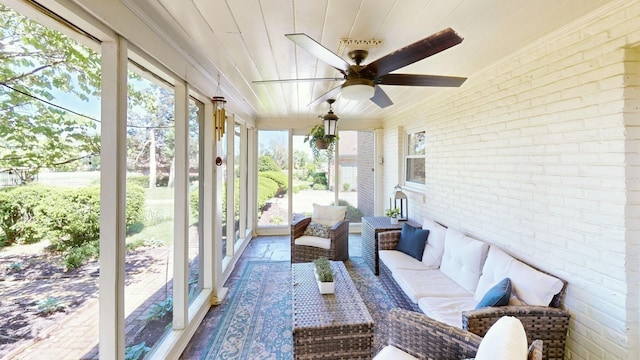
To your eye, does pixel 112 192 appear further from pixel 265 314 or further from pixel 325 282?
pixel 265 314

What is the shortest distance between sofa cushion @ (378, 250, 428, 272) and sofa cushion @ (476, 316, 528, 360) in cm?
172

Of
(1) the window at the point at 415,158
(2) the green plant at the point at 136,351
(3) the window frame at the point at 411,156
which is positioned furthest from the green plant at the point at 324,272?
(1) the window at the point at 415,158

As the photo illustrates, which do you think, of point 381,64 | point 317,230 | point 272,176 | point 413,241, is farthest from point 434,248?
point 272,176

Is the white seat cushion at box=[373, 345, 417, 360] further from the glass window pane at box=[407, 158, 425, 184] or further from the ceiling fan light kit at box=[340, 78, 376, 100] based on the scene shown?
the glass window pane at box=[407, 158, 425, 184]

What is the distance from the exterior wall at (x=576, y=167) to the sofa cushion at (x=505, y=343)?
3.09 ft

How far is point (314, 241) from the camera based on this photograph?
158 inches

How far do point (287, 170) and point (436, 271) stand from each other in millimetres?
3718

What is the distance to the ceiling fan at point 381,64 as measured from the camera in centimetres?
144

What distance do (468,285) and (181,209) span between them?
258 cm

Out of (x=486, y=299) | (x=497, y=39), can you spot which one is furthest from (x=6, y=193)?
(x=497, y=39)

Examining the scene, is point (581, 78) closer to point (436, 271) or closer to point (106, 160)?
point (436, 271)

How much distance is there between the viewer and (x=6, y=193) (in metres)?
0.97

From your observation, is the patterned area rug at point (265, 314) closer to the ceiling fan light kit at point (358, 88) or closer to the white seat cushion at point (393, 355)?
the white seat cushion at point (393, 355)

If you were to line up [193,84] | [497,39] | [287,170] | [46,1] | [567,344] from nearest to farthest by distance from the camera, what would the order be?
[46,1] < [567,344] < [497,39] < [193,84] < [287,170]
